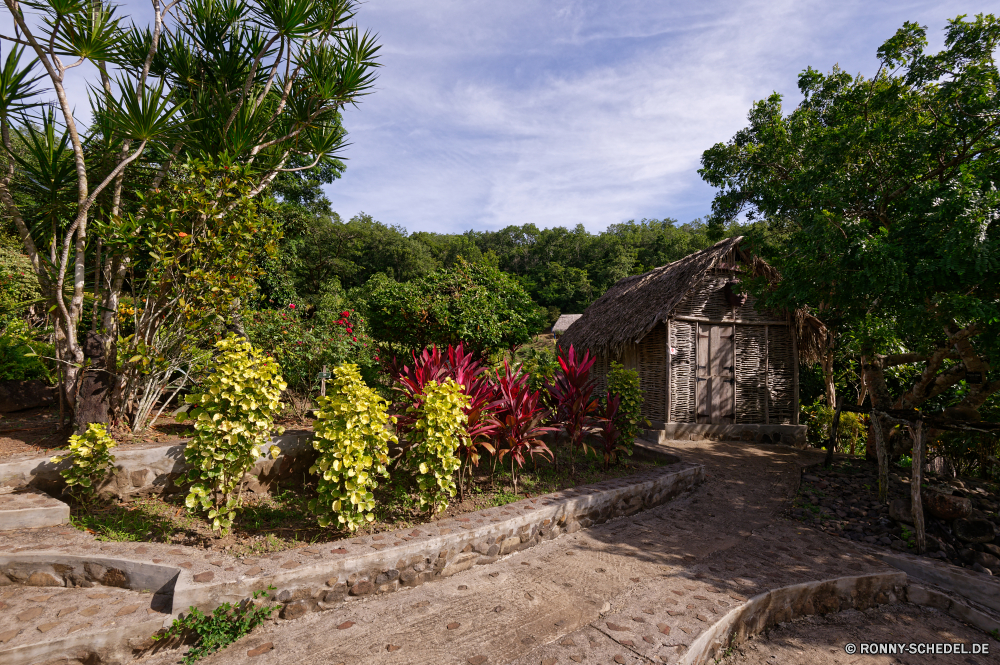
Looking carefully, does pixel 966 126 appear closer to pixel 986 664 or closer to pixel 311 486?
pixel 986 664

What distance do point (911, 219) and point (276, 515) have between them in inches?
293

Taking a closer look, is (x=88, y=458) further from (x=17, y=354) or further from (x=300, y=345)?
(x=17, y=354)

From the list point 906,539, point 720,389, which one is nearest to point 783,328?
point 720,389

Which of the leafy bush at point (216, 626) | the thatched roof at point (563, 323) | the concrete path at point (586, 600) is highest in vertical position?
the thatched roof at point (563, 323)

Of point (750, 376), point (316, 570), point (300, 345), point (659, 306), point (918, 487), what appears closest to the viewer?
point (316, 570)

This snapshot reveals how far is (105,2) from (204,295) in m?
3.21

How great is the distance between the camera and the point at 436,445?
3904mm

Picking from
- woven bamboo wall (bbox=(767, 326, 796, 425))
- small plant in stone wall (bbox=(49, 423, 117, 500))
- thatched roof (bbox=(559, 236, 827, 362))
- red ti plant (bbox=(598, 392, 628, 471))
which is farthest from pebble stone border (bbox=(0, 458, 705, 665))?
woven bamboo wall (bbox=(767, 326, 796, 425))

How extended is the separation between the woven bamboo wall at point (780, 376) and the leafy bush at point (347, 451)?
974cm

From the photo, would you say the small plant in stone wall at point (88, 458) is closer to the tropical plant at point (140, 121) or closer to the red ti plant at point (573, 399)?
the tropical plant at point (140, 121)

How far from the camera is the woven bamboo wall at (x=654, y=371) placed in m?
9.81

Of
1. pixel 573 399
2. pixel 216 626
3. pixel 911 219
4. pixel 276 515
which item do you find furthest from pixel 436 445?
pixel 911 219

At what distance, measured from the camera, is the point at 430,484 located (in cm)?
393

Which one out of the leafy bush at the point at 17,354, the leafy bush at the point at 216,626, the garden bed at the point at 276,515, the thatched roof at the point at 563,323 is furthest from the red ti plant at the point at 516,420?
the thatched roof at the point at 563,323
